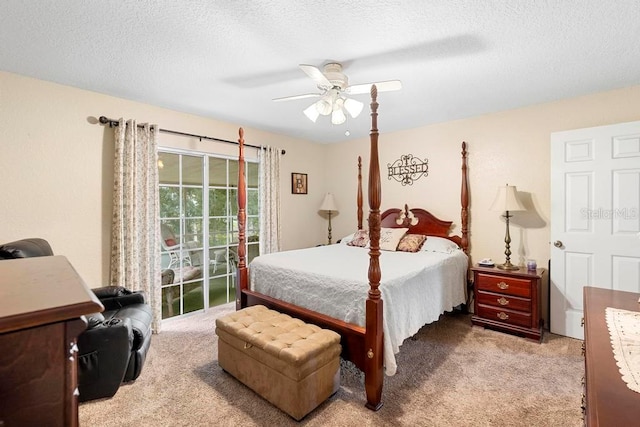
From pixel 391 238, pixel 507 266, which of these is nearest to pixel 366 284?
pixel 391 238

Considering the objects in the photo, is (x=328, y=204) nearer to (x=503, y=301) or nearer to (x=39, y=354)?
(x=503, y=301)

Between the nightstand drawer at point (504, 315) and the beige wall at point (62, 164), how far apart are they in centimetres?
391

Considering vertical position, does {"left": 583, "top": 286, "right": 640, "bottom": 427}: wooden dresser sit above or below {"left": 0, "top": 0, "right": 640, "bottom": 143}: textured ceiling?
below

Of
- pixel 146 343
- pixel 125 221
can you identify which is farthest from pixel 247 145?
pixel 146 343

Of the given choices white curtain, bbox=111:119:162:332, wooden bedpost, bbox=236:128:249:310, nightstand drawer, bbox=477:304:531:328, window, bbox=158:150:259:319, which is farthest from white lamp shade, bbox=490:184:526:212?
white curtain, bbox=111:119:162:332

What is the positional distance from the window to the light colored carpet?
86 centimetres

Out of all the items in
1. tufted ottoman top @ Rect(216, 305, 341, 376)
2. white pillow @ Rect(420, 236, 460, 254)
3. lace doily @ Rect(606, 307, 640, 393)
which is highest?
white pillow @ Rect(420, 236, 460, 254)

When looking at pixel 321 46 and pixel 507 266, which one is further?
pixel 507 266

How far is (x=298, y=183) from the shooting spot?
4891 millimetres

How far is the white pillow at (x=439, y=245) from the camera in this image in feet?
11.6

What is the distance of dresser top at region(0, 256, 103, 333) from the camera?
0.55 meters

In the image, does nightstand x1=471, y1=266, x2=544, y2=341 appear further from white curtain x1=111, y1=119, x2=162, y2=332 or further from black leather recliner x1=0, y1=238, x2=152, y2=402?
white curtain x1=111, y1=119, x2=162, y2=332

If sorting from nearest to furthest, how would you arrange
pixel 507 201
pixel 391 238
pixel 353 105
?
pixel 353 105 < pixel 507 201 < pixel 391 238

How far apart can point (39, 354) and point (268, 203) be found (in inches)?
149
